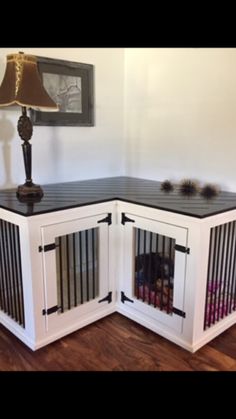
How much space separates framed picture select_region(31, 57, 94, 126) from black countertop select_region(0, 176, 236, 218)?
1.59 feet

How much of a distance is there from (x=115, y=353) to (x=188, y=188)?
1151mm

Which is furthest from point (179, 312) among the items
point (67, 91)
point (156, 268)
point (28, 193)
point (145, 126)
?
point (67, 91)

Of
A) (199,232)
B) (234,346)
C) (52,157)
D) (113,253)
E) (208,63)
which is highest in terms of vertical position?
(208,63)

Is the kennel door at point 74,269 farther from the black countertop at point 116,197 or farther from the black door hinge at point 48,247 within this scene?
the black countertop at point 116,197

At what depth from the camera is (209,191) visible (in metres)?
2.19

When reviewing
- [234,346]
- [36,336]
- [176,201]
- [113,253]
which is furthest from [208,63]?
[36,336]

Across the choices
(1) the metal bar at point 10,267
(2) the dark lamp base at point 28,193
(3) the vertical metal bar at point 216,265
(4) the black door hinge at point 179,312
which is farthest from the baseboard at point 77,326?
(2) the dark lamp base at point 28,193

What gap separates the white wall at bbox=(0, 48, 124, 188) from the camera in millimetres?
2227

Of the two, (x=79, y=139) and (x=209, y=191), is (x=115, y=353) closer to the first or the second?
(x=209, y=191)

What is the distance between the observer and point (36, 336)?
71.2 inches
